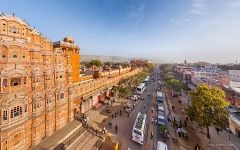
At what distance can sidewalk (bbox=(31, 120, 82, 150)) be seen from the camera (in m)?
22.0

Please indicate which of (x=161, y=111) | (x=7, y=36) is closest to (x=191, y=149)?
(x=161, y=111)

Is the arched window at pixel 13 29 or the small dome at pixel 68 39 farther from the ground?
the small dome at pixel 68 39

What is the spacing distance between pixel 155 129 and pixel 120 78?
46.6 m

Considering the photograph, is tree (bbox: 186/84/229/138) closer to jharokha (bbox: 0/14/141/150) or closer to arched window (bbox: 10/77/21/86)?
jharokha (bbox: 0/14/141/150)

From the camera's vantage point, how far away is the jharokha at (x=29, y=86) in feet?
59.7

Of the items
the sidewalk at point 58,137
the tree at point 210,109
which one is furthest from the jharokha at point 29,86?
the tree at point 210,109

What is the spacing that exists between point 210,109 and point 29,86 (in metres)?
30.3

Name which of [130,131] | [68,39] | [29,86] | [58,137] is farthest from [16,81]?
[68,39]

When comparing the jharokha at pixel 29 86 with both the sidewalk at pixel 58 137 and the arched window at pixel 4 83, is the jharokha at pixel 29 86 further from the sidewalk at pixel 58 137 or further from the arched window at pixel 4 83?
the sidewalk at pixel 58 137

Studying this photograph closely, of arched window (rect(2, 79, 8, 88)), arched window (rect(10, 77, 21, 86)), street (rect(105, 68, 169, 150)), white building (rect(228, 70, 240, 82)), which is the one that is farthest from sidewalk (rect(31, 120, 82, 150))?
white building (rect(228, 70, 240, 82))

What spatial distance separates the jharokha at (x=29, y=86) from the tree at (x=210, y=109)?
953 inches

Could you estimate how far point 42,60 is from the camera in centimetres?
2375

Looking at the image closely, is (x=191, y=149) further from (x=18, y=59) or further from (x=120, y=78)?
(x=120, y=78)

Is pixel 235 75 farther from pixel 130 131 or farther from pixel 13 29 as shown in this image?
pixel 13 29
